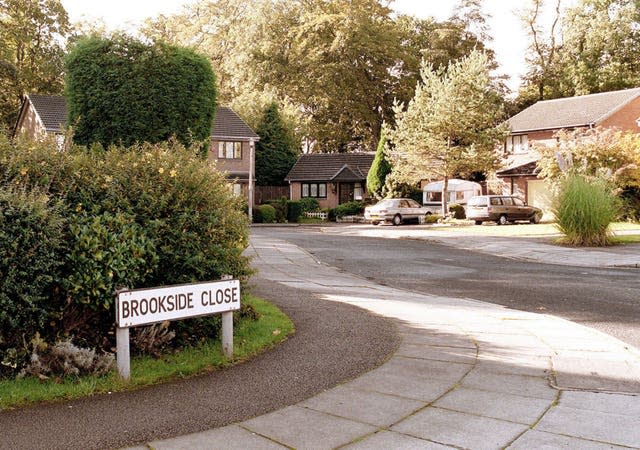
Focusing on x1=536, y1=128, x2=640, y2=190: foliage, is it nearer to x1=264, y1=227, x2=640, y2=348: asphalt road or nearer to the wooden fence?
x1=264, y1=227, x2=640, y2=348: asphalt road

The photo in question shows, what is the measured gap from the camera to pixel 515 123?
5075cm

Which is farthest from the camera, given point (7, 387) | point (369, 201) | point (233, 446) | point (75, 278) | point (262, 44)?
point (262, 44)

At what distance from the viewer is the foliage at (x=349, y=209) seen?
4862cm

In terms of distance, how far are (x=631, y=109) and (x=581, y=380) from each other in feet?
154

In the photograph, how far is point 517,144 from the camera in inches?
1964

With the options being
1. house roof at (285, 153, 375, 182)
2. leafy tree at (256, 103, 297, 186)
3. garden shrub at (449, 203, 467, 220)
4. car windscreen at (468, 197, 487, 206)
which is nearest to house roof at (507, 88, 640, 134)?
garden shrub at (449, 203, 467, 220)

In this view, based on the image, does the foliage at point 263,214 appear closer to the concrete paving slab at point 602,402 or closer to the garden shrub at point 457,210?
the garden shrub at point 457,210

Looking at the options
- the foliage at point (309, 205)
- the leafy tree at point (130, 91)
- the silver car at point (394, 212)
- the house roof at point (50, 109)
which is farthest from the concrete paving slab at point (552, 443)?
the foliage at point (309, 205)

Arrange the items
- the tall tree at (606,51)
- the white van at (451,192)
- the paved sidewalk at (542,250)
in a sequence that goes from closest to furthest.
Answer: the paved sidewalk at (542,250) → the white van at (451,192) → the tall tree at (606,51)

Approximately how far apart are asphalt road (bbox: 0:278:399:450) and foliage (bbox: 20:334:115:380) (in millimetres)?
469

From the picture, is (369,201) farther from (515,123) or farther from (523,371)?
(523,371)

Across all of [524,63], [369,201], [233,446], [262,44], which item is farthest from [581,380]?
[524,63]

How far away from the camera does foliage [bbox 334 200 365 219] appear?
4862cm

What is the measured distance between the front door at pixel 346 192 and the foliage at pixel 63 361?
50.1m
